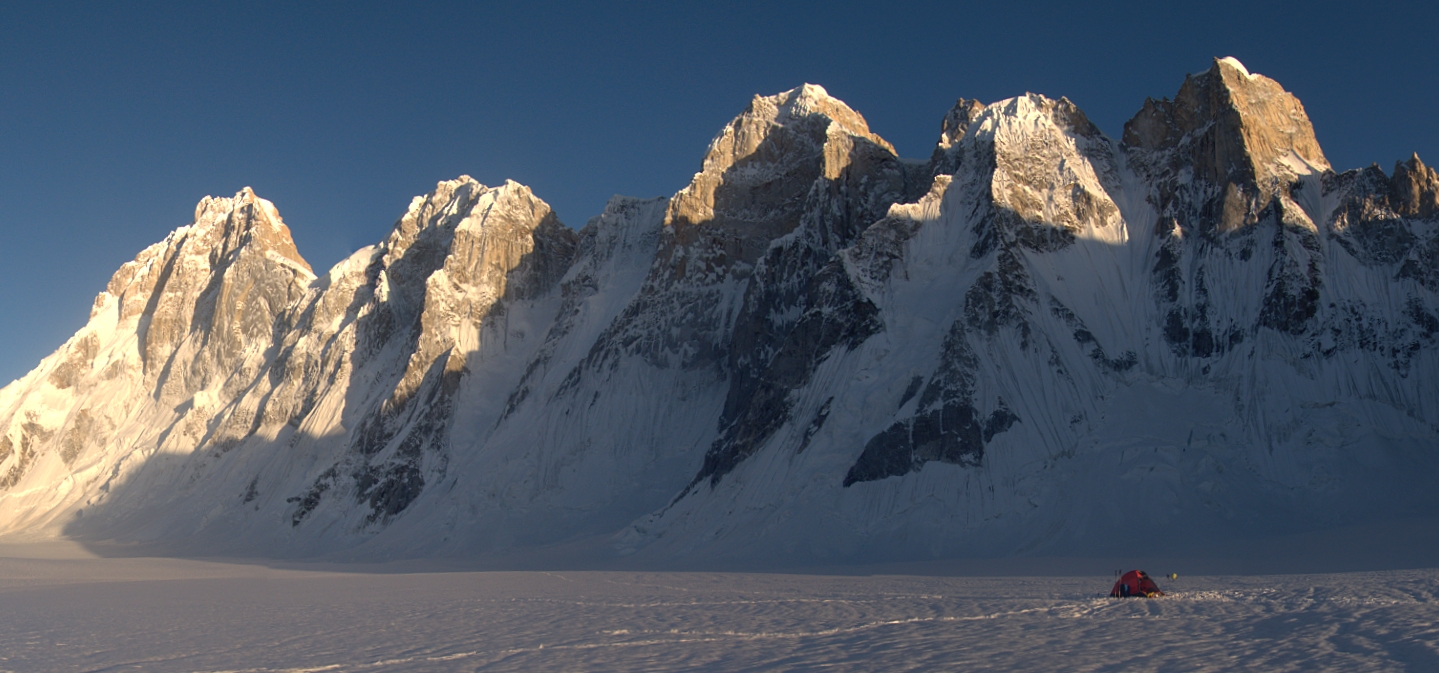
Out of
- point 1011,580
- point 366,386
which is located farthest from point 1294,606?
point 366,386

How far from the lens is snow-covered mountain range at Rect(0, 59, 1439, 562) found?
66.5 metres

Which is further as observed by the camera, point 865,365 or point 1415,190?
point 865,365

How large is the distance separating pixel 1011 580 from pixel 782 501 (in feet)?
96.7

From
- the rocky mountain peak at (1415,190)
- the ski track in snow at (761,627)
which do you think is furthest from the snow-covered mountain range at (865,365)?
the ski track in snow at (761,627)

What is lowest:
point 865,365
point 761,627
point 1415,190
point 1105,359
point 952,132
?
point 761,627

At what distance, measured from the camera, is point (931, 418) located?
2803 inches

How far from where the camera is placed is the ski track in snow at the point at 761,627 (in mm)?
21781

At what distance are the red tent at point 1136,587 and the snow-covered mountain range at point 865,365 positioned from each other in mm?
26752

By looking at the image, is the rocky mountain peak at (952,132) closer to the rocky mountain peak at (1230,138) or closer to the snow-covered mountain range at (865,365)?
the snow-covered mountain range at (865,365)

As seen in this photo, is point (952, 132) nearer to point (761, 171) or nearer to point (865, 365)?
point (761, 171)

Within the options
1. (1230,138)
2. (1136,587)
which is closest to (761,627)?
(1136,587)

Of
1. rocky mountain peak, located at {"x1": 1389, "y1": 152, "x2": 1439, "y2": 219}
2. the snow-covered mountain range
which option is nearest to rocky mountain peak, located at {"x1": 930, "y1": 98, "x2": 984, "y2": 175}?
the snow-covered mountain range

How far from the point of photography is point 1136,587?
1321 inches

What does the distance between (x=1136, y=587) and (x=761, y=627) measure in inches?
524
